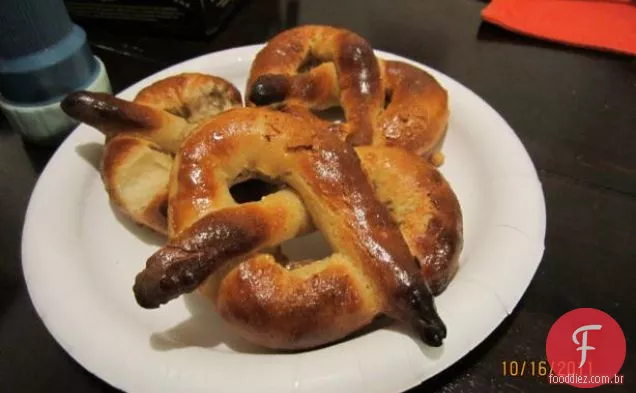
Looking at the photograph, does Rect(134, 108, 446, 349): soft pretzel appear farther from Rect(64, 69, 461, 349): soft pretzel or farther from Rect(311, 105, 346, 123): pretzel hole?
Rect(311, 105, 346, 123): pretzel hole

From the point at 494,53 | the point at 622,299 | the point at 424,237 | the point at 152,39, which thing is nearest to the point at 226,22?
the point at 152,39

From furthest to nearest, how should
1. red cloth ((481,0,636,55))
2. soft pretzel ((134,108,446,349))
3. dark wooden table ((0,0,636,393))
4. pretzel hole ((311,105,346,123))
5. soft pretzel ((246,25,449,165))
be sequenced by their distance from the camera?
red cloth ((481,0,636,55)) → pretzel hole ((311,105,346,123)) → soft pretzel ((246,25,449,165)) → dark wooden table ((0,0,636,393)) → soft pretzel ((134,108,446,349))

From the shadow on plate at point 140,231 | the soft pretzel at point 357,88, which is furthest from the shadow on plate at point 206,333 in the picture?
the soft pretzel at point 357,88

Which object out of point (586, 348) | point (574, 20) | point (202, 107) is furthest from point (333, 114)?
point (574, 20)

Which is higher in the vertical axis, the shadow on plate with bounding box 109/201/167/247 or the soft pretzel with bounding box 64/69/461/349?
the soft pretzel with bounding box 64/69/461/349

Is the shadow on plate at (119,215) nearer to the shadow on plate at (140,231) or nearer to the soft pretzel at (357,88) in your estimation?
the shadow on plate at (140,231)

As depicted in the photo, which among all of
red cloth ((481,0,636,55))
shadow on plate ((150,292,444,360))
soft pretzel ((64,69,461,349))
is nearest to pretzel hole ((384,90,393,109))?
soft pretzel ((64,69,461,349))
